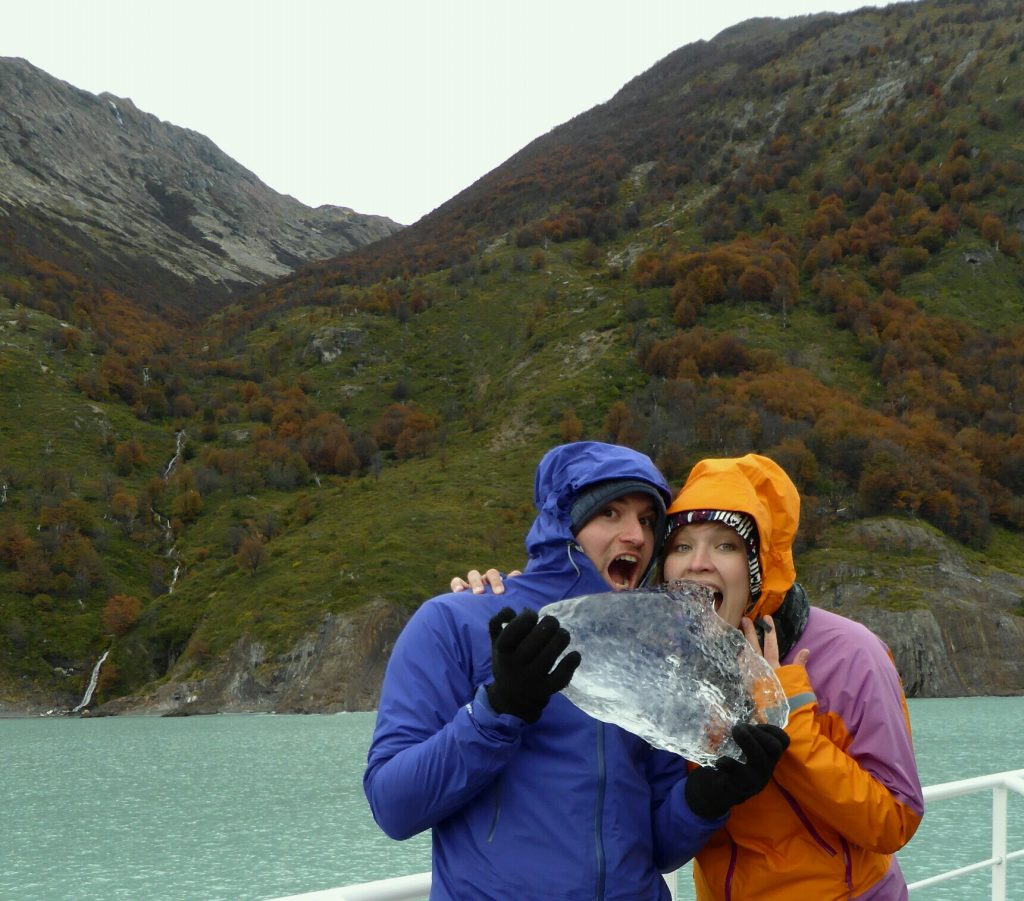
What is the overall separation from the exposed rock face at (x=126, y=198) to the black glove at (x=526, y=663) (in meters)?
130

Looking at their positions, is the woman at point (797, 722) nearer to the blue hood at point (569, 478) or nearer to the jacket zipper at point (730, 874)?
the jacket zipper at point (730, 874)

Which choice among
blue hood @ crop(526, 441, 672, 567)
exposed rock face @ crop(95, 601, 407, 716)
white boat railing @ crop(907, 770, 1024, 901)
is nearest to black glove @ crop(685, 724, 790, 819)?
blue hood @ crop(526, 441, 672, 567)

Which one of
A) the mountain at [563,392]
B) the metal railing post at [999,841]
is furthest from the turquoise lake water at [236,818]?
the mountain at [563,392]

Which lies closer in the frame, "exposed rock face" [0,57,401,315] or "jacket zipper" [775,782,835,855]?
"jacket zipper" [775,782,835,855]

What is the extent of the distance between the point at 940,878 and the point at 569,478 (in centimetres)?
236

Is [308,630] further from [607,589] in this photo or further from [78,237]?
[78,237]

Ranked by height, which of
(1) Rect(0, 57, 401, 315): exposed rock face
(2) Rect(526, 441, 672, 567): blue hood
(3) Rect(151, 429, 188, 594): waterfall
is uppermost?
(1) Rect(0, 57, 401, 315): exposed rock face

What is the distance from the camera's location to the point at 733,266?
256ft

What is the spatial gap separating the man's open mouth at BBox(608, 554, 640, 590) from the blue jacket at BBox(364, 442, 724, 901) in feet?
0.22

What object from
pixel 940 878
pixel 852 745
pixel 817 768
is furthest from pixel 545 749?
pixel 940 878

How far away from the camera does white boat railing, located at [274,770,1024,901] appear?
78.7 inches

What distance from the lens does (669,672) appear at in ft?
7.35

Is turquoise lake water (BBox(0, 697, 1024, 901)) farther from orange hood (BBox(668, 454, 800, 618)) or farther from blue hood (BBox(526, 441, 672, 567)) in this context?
blue hood (BBox(526, 441, 672, 567))

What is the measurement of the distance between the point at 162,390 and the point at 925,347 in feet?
208
